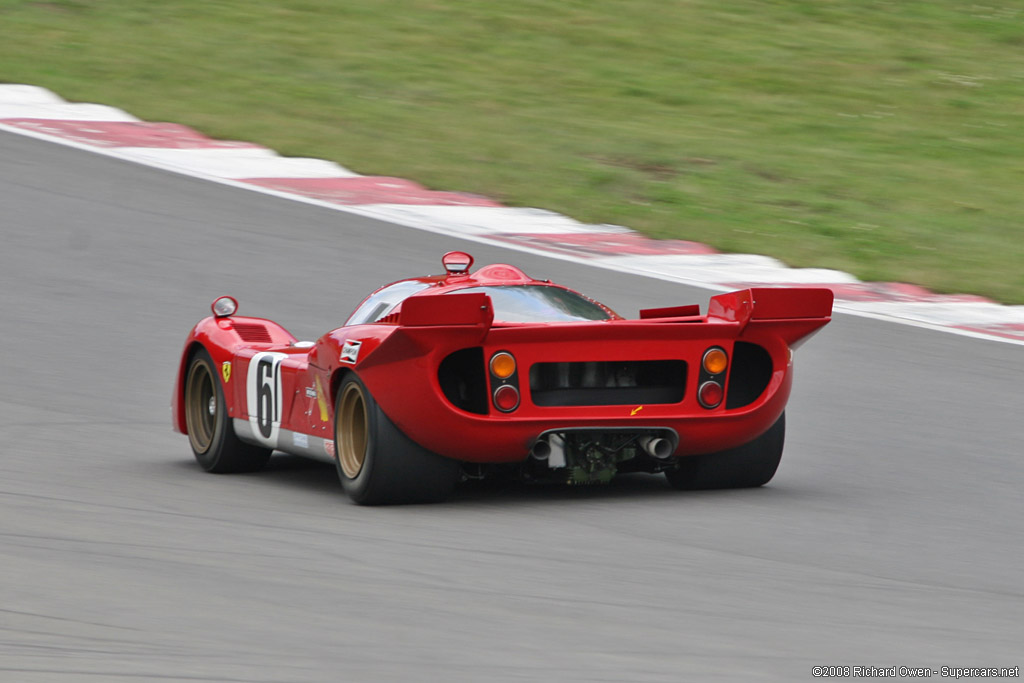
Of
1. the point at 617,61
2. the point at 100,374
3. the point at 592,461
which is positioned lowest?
the point at 100,374

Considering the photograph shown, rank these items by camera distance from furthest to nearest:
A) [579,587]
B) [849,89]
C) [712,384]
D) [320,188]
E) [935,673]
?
1. [849,89]
2. [320,188]
3. [712,384]
4. [579,587]
5. [935,673]

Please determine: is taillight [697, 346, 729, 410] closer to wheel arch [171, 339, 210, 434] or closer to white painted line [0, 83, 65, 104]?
wheel arch [171, 339, 210, 434]

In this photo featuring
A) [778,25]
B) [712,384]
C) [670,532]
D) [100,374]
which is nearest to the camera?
[670,532]

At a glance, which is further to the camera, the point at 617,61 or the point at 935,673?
the point at 617,61

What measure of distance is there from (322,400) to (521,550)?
1.56 meters

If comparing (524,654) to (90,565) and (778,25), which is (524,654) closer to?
(90,565)

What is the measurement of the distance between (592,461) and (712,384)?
558mm

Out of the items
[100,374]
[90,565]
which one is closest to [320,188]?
[100,374]

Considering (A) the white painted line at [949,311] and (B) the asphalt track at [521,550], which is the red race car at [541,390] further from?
(A) the white painted line at [949,311]

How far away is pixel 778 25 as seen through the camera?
70.3 ft

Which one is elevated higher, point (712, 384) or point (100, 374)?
point (712, 384)

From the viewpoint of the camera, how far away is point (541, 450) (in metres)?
6.12

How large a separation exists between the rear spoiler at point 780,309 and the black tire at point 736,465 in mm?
434

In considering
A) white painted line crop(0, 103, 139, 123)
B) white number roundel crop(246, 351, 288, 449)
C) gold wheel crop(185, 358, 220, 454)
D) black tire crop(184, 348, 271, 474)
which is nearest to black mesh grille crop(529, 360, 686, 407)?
white number roundel crop(246, 351, 288, 449)
